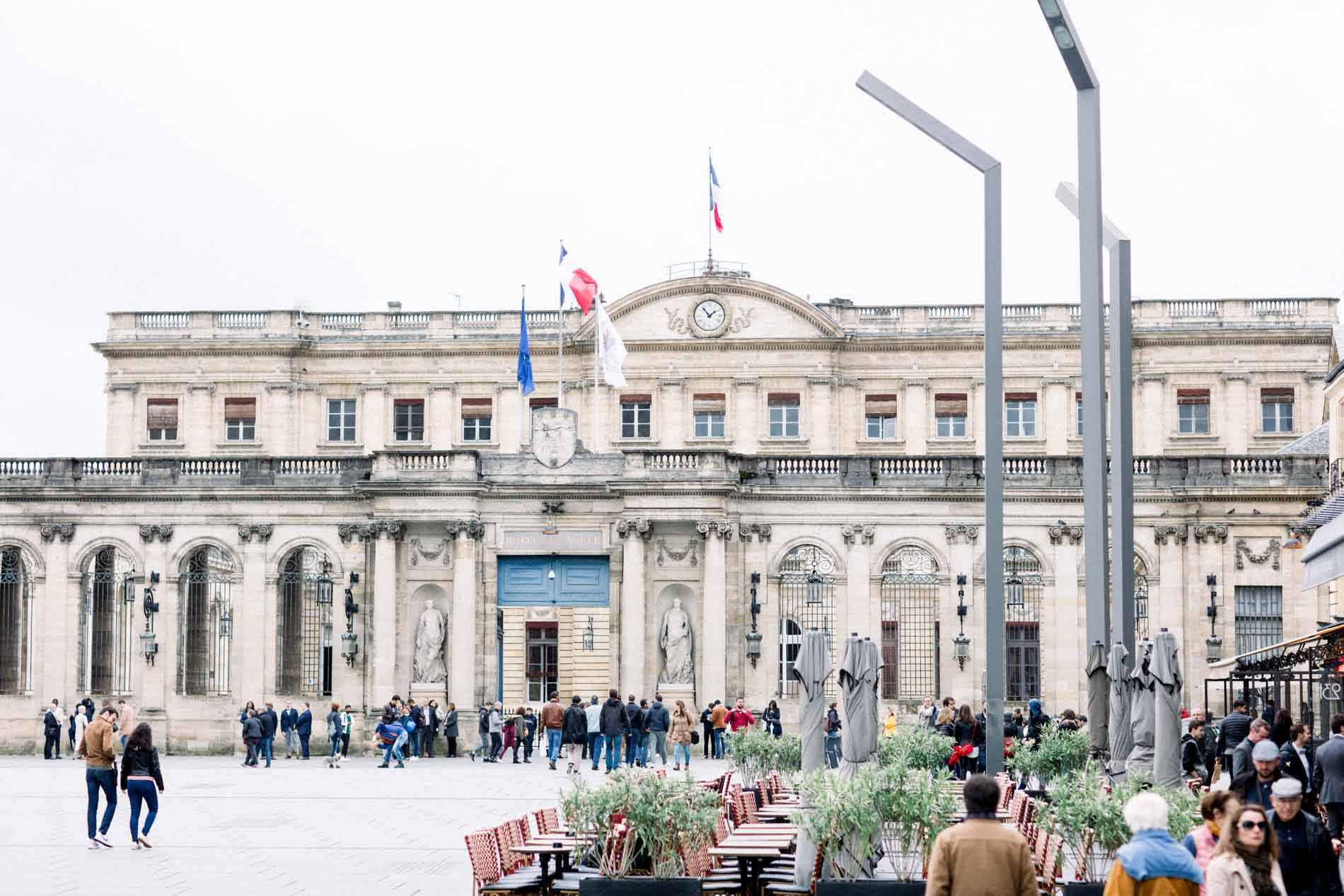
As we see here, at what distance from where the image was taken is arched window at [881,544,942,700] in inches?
1722

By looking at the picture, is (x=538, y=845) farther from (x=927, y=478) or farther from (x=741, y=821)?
(x=927, y=478)

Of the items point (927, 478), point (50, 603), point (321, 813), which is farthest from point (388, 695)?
point (321, 813)

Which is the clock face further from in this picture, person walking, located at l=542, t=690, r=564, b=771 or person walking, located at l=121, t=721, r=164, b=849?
person walking, located at l=121, t=721, r=164, b=849

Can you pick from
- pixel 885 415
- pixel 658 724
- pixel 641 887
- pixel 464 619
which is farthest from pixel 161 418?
pixel 641 887

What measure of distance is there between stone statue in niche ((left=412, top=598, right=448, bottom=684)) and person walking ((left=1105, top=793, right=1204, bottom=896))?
3479 centimetres

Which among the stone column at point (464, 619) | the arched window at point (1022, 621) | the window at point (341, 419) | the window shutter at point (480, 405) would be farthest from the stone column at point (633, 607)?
the window at point (341, 419)

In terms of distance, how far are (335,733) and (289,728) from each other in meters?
2.90

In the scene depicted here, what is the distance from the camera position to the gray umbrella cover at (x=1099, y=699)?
21062 millimetres

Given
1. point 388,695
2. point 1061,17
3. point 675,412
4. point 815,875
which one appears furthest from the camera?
point 675,412

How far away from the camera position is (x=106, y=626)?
1912 inches

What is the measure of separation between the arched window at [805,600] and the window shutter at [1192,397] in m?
22.2

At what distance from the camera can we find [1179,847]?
32.8 ft

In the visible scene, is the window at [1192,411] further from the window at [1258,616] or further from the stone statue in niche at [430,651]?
the stone statue in niche at [430,651]

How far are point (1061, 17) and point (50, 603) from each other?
3335 cm
